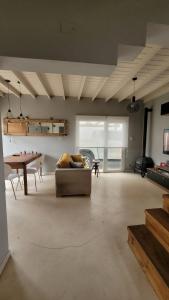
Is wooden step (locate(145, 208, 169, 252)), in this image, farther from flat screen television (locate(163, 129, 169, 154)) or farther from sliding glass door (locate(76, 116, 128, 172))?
sliding glass door (locate(76, 116, 128, 172))

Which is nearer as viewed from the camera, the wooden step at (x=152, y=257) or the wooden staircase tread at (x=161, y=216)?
the wooden step at (x=152, y=257)

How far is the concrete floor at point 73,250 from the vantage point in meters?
1.39

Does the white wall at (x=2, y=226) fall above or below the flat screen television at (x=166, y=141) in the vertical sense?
below

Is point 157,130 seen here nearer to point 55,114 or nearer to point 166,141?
point 166,141

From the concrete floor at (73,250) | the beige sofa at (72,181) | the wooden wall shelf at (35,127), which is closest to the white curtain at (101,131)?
the wooden wall shelf at (35,127)

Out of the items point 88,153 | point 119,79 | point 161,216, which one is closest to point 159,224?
point 161,216

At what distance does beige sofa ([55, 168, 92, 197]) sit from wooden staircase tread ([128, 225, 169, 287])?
5.30 ft

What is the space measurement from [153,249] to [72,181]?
81.7 inches

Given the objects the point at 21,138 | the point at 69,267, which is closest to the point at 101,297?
the point at 69,267

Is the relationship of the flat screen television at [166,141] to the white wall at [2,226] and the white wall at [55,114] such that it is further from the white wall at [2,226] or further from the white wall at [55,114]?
the white wall at [2,226]

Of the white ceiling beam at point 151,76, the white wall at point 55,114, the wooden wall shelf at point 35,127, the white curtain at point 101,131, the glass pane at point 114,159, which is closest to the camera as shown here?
the white ceiling beam at point 151,76

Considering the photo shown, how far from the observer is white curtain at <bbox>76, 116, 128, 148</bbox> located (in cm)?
561

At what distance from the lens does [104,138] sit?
18.9ft

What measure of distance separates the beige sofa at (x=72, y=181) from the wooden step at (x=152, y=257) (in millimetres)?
1616
